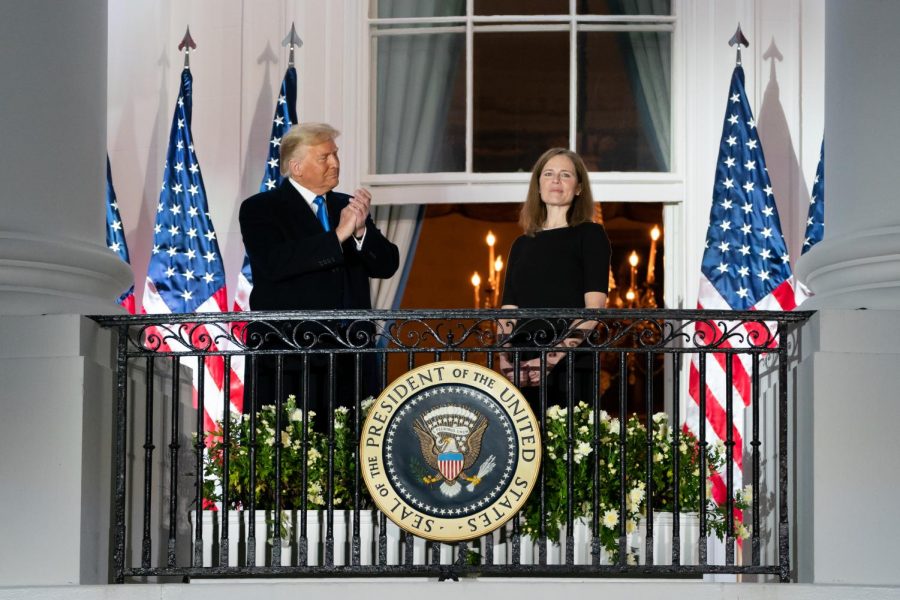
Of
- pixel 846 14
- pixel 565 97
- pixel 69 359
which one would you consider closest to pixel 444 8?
pixel 565 97

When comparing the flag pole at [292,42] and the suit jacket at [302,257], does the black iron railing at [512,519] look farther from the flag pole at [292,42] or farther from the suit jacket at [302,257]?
the flag pole at [292,42]

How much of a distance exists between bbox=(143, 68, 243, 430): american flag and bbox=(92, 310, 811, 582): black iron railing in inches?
110

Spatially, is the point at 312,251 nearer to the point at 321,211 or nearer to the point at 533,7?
the point at 321,211

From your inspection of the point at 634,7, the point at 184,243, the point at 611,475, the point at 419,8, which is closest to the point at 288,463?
the point at 611,475

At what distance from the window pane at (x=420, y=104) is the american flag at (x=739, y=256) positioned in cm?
168

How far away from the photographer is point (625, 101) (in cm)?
1023

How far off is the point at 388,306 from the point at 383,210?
1.93ft

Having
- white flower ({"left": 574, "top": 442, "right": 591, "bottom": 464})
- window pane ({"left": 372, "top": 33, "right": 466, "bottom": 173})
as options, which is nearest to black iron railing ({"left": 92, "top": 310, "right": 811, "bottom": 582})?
white flower ({"left": 574, "top": 442, "right": 591, "bottom": 464})

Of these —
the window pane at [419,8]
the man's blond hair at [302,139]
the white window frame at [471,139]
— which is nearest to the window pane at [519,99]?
the white window frame at [471,139]

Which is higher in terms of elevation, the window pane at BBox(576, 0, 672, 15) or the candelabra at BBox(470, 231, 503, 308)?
the window pane at BBox(576, 0, 672, 15)

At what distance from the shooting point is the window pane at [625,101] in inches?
401

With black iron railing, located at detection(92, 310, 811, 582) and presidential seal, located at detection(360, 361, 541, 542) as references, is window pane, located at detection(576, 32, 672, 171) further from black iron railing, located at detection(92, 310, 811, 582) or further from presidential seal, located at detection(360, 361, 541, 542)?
presidential seal, located at detection(360, 361, 541, 542)

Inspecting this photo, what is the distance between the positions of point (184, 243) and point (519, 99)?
7.28ft

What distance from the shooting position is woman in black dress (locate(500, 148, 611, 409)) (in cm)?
690
